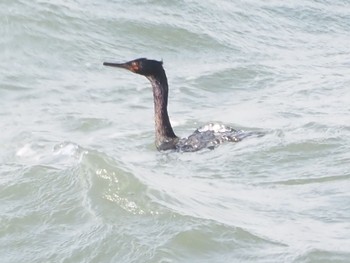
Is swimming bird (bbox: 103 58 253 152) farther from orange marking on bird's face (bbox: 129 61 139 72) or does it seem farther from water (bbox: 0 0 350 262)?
water (bbox: 0 0 350 262)

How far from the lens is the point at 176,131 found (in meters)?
12.2

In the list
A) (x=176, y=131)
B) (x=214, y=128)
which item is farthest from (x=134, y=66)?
(x=176, y=131)

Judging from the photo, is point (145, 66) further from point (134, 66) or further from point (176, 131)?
point (176, 131)

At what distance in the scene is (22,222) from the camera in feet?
27.5

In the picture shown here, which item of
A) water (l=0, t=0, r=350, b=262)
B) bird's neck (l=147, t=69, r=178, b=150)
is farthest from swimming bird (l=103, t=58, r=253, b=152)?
water (l=0, t=0, r=350, b=262)

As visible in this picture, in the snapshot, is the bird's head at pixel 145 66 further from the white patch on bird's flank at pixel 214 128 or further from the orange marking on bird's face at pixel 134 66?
the white patch on bird's flank at pixel 214 128

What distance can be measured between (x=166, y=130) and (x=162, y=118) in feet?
0.41

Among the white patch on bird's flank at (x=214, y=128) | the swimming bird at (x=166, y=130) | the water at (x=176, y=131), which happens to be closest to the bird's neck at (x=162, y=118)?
the swimming bird at (x=166, y=130)

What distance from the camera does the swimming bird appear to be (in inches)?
435

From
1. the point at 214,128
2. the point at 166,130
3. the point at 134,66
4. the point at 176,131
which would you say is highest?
the point at 134,66

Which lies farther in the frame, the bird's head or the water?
the bird's head

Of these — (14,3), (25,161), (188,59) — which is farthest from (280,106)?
(14,3)

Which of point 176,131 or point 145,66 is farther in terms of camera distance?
point 176,131

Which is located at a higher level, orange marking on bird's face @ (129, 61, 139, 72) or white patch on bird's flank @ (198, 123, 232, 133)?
orange marking on bird's face @ (129, 61, 139, 72)
